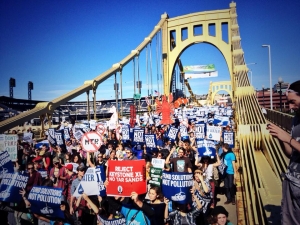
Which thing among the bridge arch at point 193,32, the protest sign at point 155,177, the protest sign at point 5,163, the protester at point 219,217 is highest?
the bridge arch at point 193,32

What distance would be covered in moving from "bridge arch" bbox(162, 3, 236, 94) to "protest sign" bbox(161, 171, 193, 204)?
28400 millimetres

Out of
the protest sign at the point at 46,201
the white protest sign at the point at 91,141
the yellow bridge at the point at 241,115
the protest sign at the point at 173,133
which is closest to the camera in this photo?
the yellow bridge at the point at 241,115

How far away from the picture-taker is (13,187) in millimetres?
4637

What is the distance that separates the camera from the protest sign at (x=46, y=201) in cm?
409

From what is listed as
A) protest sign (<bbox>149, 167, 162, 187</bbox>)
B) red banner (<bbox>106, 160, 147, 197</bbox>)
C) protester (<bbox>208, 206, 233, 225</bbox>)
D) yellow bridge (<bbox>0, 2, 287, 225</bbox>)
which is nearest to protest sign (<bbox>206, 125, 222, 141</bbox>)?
yellow bridge (<bbox>0, 2, 287, 225</bbox>)

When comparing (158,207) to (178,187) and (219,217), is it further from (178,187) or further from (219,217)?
(219,217)

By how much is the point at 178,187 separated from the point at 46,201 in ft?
6.89

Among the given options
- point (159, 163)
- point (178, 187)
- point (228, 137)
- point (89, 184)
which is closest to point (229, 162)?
point (159, 163)

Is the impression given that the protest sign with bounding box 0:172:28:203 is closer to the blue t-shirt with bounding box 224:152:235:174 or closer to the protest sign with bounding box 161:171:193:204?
the protest sign with bounding box 161:171:193:204

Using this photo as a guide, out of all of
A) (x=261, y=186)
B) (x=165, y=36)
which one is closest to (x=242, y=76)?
(x=261, y=186)

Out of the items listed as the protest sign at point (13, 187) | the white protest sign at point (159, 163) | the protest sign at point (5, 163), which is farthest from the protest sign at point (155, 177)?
the protest sign at point (5, 163)

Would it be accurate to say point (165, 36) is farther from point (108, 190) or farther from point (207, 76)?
point (207, 76)

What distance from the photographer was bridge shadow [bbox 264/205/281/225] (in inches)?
137

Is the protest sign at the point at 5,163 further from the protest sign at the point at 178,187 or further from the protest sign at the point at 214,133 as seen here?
the protest sign at the point at 214,133
